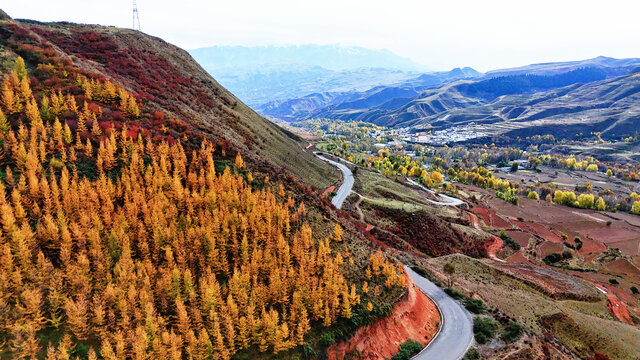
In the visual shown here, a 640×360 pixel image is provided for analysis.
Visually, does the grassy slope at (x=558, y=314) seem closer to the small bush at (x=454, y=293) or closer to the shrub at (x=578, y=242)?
the small bush at (x=454, y=293)

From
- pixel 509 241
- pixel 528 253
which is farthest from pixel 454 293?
pixel 509 241

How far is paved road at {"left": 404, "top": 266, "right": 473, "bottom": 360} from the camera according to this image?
153 ft

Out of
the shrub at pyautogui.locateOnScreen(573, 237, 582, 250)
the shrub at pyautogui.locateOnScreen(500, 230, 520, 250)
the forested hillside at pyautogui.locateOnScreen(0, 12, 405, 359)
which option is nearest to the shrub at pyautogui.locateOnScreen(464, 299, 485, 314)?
the forested hillside at pyautogui.locateOnScreen(0, 12, 405, 359)

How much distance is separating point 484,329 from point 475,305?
6.94m

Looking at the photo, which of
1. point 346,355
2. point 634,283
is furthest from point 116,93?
point 634,283

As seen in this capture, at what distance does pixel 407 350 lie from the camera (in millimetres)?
45719

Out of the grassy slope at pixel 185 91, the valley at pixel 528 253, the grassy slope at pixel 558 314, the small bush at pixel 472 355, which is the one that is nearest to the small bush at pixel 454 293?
the valley at pixel 528 253

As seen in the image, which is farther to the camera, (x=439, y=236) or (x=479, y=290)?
(x=439, y=236)

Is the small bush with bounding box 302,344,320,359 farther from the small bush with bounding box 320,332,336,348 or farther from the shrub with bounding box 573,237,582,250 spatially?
the shrub with bounding box 573,237,582,250

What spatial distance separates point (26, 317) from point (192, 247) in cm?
1901

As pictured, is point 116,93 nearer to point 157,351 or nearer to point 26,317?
point 26,317

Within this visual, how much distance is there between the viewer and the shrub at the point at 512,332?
48.6 meters

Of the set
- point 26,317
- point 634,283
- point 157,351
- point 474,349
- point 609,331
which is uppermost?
point 26,317

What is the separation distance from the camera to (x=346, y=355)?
137 ft
